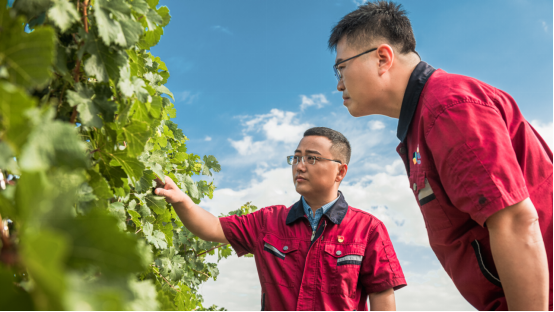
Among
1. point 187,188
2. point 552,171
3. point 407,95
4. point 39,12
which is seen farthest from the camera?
point 187,188

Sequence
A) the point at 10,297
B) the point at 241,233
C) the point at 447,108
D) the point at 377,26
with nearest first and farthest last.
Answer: the point at 10,297
the point at 447,108
the point at 377,26
the point at 241,233

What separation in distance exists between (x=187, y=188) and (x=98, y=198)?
Result: 254cm

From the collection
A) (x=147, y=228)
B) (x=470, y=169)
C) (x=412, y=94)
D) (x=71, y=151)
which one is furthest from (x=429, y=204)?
(x=71, y=151)

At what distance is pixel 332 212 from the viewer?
11.4 ft

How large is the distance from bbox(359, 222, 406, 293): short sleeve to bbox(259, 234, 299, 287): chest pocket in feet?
2.05

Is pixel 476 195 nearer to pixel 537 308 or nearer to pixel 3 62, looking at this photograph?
pixel 537 308

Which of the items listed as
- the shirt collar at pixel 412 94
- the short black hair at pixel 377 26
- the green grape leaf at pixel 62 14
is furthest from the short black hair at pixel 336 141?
the green grape leaf at pixel 62 14

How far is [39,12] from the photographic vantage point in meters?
0.92

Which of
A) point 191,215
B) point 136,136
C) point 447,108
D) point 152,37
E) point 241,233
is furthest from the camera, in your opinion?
point 241,233

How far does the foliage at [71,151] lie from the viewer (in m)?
0.45

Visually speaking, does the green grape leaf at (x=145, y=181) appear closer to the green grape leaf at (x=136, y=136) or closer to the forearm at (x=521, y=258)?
the green grape leaf at (x=136, y=136)

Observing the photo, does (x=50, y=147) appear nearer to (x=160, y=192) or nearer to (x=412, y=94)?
(x=160, y=192)

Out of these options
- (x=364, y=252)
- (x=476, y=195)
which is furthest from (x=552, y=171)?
(x=364, y=252)

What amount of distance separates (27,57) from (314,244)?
290cm
